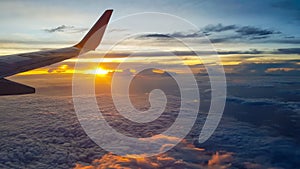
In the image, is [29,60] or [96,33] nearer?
[29,60]

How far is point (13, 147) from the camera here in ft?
309

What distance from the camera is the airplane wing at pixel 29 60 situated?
5593 millimetres

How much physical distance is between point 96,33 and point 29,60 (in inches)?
164

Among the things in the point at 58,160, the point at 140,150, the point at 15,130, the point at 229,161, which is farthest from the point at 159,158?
the point at 15,130

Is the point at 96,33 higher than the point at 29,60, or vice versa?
the point at 96,33

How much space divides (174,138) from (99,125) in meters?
71.3

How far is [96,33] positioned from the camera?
39.1 feet

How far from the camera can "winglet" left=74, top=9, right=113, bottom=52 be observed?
11.2 meters

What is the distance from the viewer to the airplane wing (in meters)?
5.59

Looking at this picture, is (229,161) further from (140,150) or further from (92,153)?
(92,153)

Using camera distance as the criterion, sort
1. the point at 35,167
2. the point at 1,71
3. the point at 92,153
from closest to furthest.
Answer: the point at 1,71, the point at 35,167, the point at 92,153

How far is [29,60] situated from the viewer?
989cm

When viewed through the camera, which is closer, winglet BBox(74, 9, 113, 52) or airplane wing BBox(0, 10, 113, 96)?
airplane wing BBox(0, 10, 113, 96)

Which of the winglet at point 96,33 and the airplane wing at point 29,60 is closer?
the airplane wing at point 29,60
